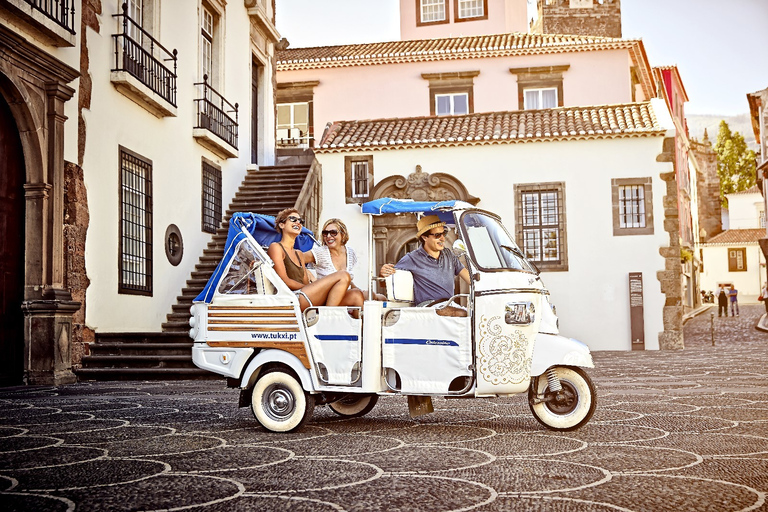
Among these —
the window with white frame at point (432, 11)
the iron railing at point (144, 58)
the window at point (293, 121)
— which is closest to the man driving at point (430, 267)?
the iron railing at point (144, 58)

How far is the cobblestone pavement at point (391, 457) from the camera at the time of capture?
165 inches

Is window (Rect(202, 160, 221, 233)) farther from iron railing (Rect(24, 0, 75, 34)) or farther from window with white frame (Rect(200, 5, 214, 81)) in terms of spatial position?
iron railing (Rect(24, 0, 75, 34))

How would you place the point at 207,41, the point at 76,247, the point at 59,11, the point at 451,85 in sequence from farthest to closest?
the point at 451,85 → the point at 207,41 → the point at 76,247 → the point at 59,11

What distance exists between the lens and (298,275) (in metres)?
7.57

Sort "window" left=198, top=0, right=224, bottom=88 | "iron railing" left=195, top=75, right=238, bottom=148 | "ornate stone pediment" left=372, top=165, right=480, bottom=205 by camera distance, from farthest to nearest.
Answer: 1. "ornate stone pediment" left=372, top=165, right=480, bottom=205
2. "window" left=198, top=0, right=224, bottom=88
3. "iron railing" left=195, top=75, right=238, bottom=148

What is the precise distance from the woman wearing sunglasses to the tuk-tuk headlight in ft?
4.59

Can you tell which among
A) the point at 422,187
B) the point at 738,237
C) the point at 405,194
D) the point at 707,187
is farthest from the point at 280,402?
the point at 738,237

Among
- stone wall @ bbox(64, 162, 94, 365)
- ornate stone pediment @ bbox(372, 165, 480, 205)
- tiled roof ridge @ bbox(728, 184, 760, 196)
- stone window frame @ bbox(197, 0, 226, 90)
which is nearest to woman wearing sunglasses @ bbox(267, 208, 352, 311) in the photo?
stone wall @ bbox(64, 162, 94, 365)

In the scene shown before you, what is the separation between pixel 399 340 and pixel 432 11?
29344 millimetres

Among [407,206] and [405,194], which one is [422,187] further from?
[407,206]

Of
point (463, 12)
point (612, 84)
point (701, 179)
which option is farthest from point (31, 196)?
point (701, 179)

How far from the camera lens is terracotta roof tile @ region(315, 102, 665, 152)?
21.5 metres

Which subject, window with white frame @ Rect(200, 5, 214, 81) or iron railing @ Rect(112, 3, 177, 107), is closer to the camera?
iron railing @ Rect(112, 3, 177, 107)

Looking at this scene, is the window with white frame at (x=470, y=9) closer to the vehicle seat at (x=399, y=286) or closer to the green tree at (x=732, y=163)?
the vehicle seat at (x=399, y=286)
